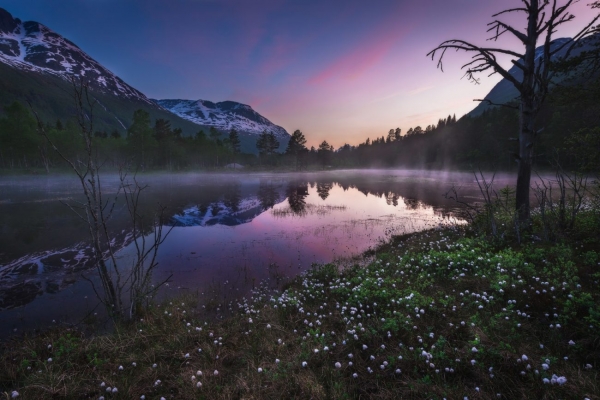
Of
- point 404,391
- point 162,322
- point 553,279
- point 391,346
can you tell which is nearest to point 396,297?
point 391,346

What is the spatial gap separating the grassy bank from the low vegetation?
3cm

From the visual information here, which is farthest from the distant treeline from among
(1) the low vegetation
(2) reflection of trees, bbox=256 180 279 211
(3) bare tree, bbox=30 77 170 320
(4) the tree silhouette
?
(3) bare tree, bbox=30 77 170 320

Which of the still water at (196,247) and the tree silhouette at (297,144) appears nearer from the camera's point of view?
the still water at (196,247)

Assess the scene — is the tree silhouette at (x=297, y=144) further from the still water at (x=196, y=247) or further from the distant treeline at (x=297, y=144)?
the still water at (x=196, y=247)

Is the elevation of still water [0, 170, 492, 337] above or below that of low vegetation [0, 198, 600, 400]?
below

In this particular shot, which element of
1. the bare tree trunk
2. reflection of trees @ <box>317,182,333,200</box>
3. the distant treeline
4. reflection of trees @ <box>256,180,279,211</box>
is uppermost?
the distant treeline

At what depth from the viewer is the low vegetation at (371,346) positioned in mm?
4246

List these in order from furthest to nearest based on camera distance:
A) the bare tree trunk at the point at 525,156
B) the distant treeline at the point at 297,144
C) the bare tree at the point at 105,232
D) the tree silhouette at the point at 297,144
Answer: the tree silhouette at the point at 297,144, the distant treeline at the point at 297,144, the bare tree trunk at the point at 525,156, the bare tree at the point at 105,232

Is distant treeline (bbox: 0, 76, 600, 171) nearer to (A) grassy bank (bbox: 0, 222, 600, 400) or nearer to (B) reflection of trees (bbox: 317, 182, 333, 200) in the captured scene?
(A) grassy bank (bbox: 0, 222, 600, 400)

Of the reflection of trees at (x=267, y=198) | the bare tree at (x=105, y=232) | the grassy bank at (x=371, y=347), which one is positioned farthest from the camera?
the reflection of trees at (x=267, y=198)

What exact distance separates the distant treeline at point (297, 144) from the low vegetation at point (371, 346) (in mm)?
8927

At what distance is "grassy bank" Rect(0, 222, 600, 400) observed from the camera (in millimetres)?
4238

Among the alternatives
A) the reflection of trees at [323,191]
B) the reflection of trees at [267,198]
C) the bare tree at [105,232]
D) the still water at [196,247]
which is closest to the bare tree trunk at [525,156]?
the still water at [196,247]

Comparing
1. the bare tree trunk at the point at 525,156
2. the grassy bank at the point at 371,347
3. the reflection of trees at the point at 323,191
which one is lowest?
the reflection of trees at the point at 323,191
